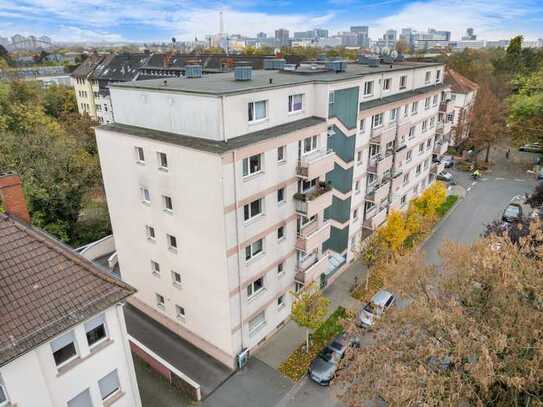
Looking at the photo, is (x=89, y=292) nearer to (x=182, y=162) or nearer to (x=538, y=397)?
(x=182, y=162)

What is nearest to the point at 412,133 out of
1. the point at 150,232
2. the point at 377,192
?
the point at 377,192

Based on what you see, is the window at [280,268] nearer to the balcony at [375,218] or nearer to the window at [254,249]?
the window at [254,249]

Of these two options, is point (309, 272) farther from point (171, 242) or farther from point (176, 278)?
point (171, 242)

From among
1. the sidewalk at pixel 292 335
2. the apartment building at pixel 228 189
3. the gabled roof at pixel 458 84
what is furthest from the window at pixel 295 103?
the gabled roof at pixel 458 84

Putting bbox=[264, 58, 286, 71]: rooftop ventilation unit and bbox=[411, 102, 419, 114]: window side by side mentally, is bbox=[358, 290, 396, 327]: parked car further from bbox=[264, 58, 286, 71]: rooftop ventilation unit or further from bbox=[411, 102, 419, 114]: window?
bbox=[264, 58, 286, 71]: rooftop ventilation unit

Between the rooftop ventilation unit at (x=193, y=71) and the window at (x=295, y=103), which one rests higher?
the rooftop ventilation unit at (x=193, y=71)

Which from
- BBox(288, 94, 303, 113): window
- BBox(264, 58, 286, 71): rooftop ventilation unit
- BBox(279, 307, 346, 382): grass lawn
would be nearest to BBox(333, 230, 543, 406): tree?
BBox(279, 307, 346, 382): grass lawn
